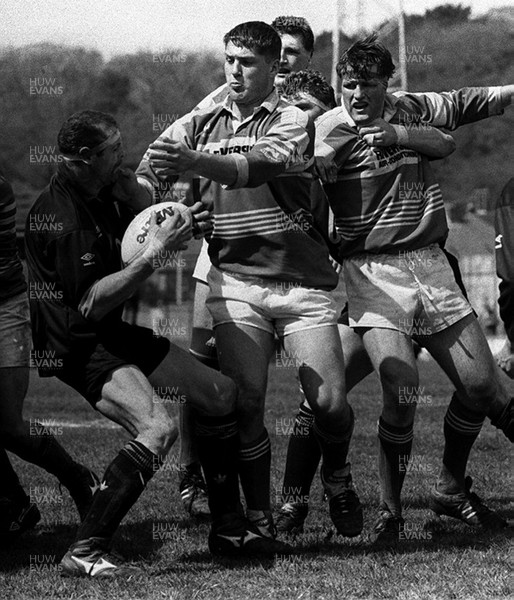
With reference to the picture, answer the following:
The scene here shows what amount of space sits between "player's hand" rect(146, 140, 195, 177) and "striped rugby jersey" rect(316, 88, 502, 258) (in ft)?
3.68

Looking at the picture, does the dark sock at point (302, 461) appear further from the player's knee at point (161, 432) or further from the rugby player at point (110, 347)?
the player's knee at point (161, 432)

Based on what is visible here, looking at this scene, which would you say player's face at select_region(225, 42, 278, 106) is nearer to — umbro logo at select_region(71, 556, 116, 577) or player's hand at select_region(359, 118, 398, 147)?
player's hand at select_region(359, 118, 398, 147)

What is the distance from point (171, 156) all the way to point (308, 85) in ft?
6.58

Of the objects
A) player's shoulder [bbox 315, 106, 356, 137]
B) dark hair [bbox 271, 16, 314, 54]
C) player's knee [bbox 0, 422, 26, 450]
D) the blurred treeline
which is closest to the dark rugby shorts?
player's knee [bbox 0, 422, 26, 450]

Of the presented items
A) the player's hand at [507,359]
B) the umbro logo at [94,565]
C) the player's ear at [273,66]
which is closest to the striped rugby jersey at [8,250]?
the player's ear at [273,66]

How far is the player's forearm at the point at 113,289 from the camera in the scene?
5375 millimetres

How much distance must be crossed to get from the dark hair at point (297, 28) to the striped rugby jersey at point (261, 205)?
165 cm

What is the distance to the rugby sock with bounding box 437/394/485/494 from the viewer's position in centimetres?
659

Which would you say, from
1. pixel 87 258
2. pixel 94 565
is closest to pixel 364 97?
pixel 87 258

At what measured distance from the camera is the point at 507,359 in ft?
18.8

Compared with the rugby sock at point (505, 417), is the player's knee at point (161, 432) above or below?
above

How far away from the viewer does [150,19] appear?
55844mm

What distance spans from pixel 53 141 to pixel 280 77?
45.9m

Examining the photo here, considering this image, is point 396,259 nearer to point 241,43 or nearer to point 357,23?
point 241,43
